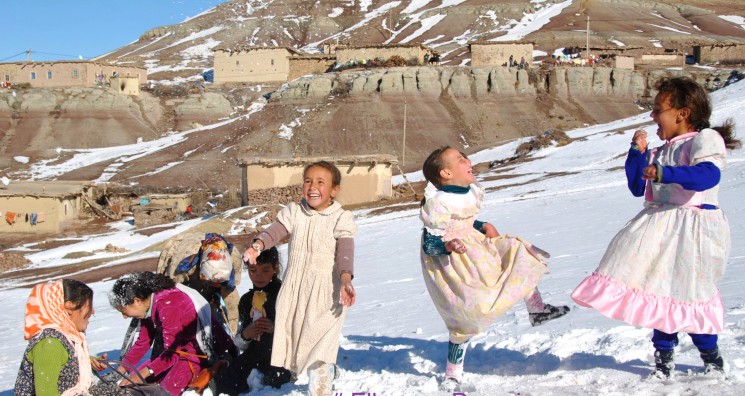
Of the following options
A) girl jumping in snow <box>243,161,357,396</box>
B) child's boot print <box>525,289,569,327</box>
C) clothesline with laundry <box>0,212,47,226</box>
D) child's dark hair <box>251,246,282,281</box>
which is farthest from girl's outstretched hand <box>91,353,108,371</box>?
clothesline with laundry <box>0,212,47,226</box>

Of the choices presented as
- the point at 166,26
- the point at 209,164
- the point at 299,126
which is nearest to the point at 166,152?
the point at 209,164

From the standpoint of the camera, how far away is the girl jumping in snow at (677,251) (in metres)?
3.90

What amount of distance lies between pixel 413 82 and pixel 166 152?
57.5 feet

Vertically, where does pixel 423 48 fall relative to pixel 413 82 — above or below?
above

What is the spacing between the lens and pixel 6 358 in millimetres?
8047

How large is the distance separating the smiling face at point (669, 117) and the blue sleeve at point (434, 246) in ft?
5.07

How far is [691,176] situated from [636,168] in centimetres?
50

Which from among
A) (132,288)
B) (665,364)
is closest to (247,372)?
(132,288)

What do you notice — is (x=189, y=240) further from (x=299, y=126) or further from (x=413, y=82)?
(x=413, y=82)

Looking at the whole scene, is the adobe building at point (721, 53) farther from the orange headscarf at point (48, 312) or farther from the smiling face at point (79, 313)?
the orange headscarf at point (48, 312)

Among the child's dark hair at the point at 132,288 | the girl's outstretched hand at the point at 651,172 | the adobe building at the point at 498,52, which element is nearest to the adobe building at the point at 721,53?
the adobe building at the point at 498,52

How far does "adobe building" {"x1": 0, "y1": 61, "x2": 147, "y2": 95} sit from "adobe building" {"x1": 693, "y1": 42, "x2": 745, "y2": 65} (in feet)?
154

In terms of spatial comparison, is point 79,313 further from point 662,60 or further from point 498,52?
point 662,60

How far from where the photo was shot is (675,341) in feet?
13.3
